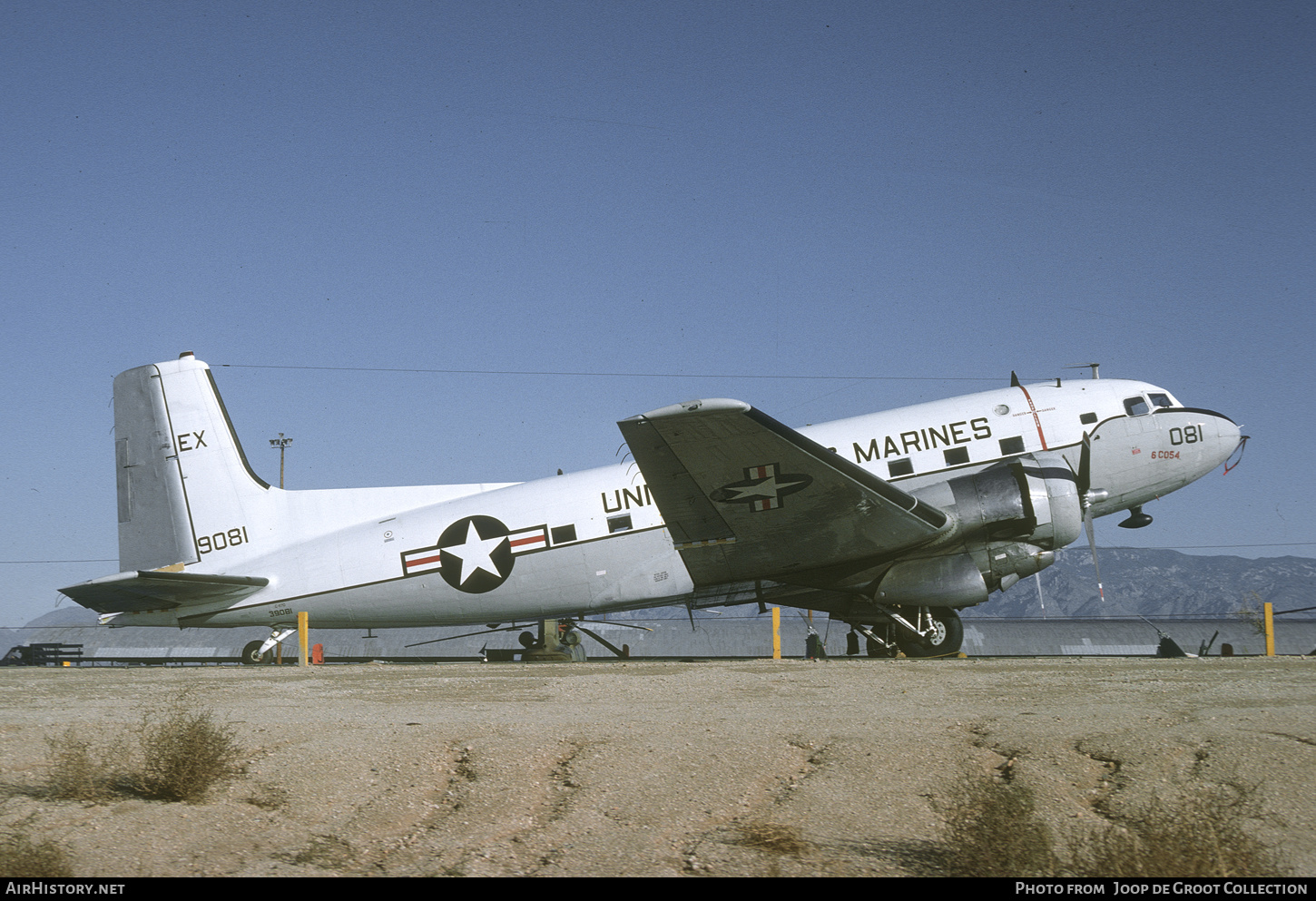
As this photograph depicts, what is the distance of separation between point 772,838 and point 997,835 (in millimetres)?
1387

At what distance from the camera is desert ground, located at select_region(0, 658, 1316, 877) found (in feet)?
19.6

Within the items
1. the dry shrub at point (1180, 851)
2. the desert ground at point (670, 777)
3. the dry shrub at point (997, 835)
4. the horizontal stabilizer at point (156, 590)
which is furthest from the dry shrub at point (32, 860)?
the horizontal stabilizer at point (156, 590)

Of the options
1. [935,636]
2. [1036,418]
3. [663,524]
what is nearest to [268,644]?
[663,524]

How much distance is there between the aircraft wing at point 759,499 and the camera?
13.6m

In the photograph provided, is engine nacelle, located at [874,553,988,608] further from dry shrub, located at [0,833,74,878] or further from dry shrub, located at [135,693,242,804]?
dry shrub, located at [0,833,74,878]

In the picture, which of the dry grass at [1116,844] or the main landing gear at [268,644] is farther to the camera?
the main landing gear at [268,644]

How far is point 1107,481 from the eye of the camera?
17656mm

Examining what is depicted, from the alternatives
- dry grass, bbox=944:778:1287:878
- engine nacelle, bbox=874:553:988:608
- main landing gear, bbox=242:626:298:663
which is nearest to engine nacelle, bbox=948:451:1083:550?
engine nacelle, bbox=874:553:988:608

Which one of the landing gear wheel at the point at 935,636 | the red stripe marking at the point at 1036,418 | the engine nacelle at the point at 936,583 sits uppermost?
the red stripe marking at the point at 1036,418

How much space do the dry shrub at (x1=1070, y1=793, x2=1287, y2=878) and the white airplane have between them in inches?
366

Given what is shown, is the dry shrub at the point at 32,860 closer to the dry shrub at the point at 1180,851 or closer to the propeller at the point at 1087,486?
the dry shrub at the point at 1180,851

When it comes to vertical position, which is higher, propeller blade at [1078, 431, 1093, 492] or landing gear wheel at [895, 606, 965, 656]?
propeller blade at [1078, 431, 1093, 492]

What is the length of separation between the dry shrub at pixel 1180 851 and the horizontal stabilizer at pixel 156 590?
16.1 m

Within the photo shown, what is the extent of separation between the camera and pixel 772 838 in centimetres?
615
